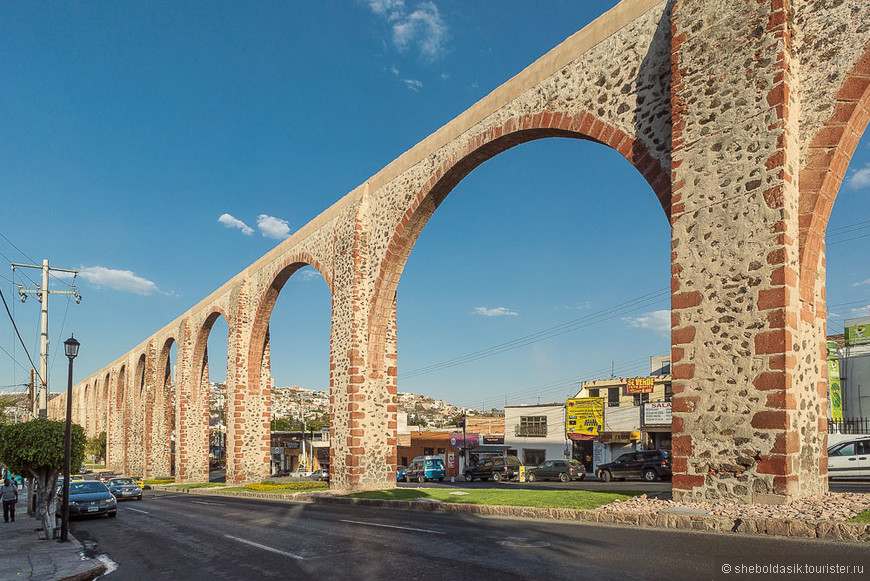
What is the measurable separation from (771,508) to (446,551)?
3924 millimetres

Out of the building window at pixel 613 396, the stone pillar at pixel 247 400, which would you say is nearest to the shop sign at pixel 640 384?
the building window at pixel 613 396

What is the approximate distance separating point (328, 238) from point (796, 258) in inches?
599

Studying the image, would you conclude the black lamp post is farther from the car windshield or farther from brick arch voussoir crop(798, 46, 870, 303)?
brick arch voussoir crop(798, 46, 870, 303)

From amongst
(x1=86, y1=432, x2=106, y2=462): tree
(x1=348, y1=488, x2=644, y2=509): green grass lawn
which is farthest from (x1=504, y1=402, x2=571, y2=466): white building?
(x1=86, y1=432, x2=106, y2=462): tree

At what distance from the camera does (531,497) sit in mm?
11414

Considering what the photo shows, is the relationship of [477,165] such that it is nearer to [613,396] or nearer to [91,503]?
[91,503]

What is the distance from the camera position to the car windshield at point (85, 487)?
723 inches

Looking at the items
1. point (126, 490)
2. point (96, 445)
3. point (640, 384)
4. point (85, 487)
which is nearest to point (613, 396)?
point (640, 384)

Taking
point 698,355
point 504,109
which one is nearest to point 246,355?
point 504,109

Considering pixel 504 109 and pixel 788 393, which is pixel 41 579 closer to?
pixel 788 393

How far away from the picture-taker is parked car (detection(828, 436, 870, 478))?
1820 centimetres

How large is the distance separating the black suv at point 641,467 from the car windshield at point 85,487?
20181 mm

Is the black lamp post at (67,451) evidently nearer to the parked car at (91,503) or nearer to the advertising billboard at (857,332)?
the parked car at (91,503)

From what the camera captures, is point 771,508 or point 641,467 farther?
point 641,467
